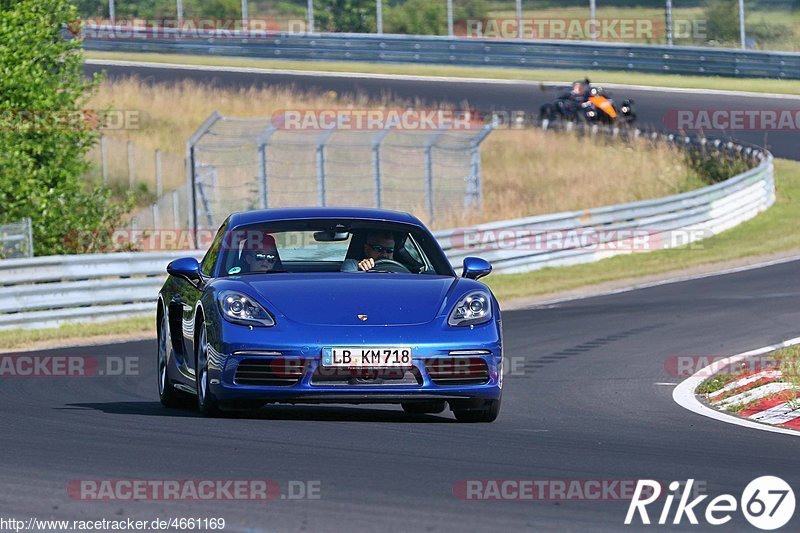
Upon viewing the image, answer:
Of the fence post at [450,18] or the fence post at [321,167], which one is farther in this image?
the fence post at [450,18]

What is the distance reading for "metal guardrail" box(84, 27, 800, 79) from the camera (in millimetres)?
43812

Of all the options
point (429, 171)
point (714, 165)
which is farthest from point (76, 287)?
point (714, 165)

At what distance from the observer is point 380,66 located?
49781 mm

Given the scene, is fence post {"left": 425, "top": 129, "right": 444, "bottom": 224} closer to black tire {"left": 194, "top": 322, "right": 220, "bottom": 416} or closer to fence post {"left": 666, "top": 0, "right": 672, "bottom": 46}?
black tire {"left": 194, "top": 322, "right": 220, "bottom": 416}

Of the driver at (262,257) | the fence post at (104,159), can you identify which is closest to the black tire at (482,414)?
the driver at (262,257)

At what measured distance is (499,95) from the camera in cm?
4391

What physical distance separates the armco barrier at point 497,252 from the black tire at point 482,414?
10.3 m

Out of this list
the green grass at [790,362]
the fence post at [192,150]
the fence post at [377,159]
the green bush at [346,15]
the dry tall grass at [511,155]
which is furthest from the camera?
the green bush at [346,15]

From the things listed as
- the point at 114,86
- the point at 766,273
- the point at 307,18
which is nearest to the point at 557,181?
the point at 766,273

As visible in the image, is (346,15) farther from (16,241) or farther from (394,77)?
(16,241)

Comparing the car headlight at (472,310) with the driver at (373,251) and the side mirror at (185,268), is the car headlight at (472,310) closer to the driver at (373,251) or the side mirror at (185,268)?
the driver at (373,251)

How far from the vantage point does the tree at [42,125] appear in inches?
865

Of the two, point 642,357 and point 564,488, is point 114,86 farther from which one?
point 564,488

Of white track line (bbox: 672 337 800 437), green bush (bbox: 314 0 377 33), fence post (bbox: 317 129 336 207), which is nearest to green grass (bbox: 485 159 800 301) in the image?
fence post (bbox: 317 129 336 207)
